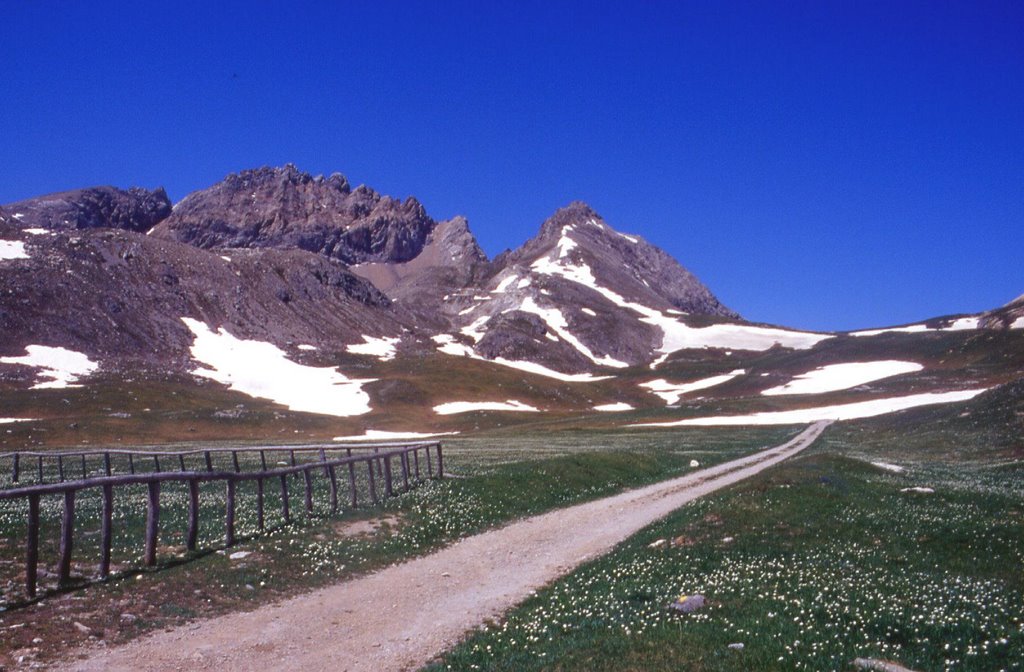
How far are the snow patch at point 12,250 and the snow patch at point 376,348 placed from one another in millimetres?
68971

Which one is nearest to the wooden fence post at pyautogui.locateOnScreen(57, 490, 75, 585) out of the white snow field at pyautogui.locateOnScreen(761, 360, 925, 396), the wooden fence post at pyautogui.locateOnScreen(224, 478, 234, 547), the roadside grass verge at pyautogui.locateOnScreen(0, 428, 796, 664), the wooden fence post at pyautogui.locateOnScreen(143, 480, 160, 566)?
the roadside grass verge at pyautogui.locateOnScreen(0, 428, 796, 664)

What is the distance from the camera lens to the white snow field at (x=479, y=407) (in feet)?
392

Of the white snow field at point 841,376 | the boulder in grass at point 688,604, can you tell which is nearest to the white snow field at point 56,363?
the boulder in grass at point 688,604

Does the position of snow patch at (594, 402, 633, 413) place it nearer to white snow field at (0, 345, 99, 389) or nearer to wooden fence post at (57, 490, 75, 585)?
white snow field at (0, 345, 99, 389)

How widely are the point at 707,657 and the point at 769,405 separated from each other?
105313 millimetres

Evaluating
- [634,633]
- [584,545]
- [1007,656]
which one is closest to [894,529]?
[584,545]

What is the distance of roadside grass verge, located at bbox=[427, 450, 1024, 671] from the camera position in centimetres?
1123

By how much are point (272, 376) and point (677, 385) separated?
90343 mm

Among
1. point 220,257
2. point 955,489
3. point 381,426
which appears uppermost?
point 220,257

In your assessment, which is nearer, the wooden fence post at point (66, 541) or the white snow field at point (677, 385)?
the wooden fence post at point (66, 541)

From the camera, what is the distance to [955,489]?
2975cm

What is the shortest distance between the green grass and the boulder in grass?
0.74 feet

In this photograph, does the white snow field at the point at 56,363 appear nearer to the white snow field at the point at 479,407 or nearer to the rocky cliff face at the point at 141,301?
the rocky cliff face at the point at 141,301

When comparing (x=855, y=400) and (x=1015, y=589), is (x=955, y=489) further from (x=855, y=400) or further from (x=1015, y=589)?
(x=855, y=400)
